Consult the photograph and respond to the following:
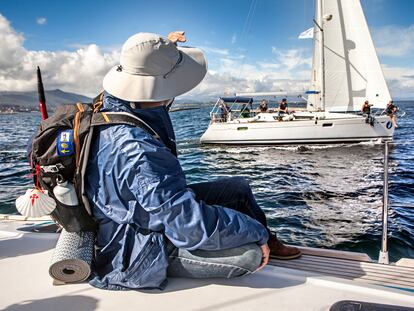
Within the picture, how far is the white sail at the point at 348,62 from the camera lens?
64.2 feet

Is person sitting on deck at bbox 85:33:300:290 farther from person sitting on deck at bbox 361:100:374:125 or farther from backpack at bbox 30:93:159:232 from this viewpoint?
person sitting on deck at bbox 361:100:374:125

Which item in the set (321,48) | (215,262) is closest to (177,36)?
(215,262)

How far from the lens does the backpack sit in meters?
1.58

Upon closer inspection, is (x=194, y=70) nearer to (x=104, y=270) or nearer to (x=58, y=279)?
(x=104, y=270)

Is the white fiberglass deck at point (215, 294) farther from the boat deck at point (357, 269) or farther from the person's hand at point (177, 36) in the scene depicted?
the person's hand at point (177, 36)

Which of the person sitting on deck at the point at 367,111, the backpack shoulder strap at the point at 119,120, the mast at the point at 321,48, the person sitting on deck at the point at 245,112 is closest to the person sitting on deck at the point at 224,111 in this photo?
the person sitting on deck at the point at 245,112

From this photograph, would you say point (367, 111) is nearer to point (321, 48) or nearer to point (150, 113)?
point (321, 48)

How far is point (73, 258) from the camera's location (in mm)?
1746

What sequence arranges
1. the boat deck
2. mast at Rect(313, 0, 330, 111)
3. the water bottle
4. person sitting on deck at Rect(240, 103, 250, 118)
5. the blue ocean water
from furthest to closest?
person sitting on deck at Rect(240, 103, 250, 118) < mast at Rect(313, 0, 330, 111) < the blue ocean water < the boat deck < the water bottle

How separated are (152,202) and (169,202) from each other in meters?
0.08

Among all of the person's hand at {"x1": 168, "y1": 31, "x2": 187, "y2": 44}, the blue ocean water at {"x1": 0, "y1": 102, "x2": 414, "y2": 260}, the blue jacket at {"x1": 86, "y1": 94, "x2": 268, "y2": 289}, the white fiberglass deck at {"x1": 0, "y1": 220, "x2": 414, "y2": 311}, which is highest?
the person's hand at {"x1": 168, "y1": 31, "x2": 187, "y2": 44}

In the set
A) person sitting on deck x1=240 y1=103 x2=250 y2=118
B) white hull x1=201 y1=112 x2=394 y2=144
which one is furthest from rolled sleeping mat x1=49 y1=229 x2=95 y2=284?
person sitting on deck x1=240 y1=103 x2=250 y2=118

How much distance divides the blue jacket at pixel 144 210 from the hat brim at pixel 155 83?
0.07m

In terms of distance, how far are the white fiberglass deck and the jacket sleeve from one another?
27cm
